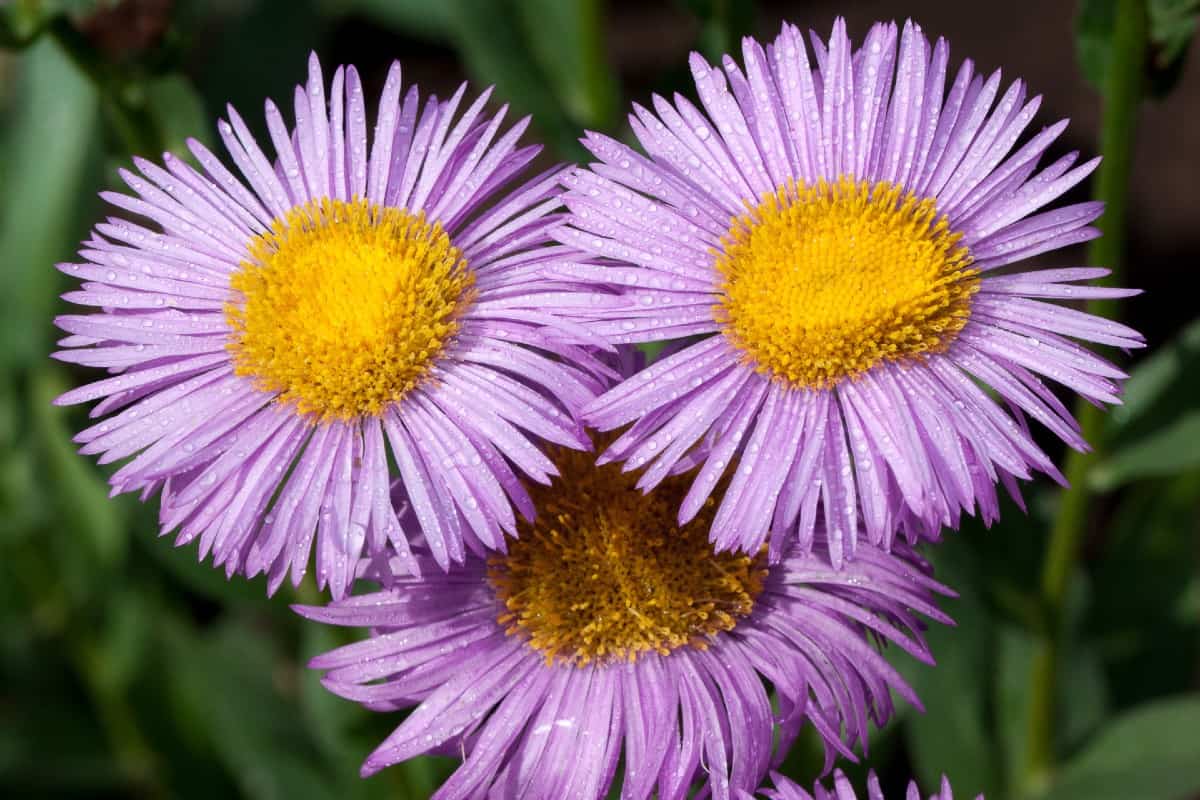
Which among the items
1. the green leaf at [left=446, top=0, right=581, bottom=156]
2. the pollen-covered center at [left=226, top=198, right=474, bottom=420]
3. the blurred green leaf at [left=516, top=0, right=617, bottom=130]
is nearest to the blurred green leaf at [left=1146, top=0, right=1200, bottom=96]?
the pollen-covered center at [left=226, top=198, right=474, bottom=420]

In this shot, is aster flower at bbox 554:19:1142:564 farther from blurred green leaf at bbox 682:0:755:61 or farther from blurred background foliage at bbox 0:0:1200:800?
blurred green leaf at bbox 682:0:755:61

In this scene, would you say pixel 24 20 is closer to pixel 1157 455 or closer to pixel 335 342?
pixel 335 342

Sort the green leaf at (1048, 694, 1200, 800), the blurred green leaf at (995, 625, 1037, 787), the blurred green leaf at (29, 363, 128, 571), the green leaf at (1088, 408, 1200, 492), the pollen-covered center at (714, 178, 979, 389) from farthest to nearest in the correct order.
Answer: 1. the blurred green leaf at (29, 363, 128, 571)
2. the blurred green leaf at (995, 625, 1037, 787)
3. the green leaf at (1048, 694, 1200, 800)
4. the green leaf at (1088, 408, 1200, 492)
5. the pollen-covered center at (714, 178, 979, 389)

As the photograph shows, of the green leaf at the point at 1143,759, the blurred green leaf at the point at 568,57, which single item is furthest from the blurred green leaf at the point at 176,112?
the green leaf at the point at 1143,759

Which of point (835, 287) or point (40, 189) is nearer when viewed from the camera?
point (835, 287)

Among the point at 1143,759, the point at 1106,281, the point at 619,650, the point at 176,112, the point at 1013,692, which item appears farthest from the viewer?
the point at 1013,692

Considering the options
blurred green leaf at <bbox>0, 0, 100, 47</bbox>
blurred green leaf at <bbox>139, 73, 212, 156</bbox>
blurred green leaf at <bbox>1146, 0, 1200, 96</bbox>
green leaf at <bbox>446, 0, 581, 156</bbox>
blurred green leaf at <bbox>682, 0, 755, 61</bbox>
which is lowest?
blurred green leaf at <bbox>1146, 0, 1200, 96</bbox>

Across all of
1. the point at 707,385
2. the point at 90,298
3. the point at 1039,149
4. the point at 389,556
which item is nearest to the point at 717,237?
the point at 707,385

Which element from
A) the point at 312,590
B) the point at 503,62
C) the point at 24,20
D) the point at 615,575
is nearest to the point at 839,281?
the point at 615,575

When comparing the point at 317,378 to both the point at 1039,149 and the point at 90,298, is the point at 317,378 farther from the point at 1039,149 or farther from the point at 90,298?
the point at 1039,149
